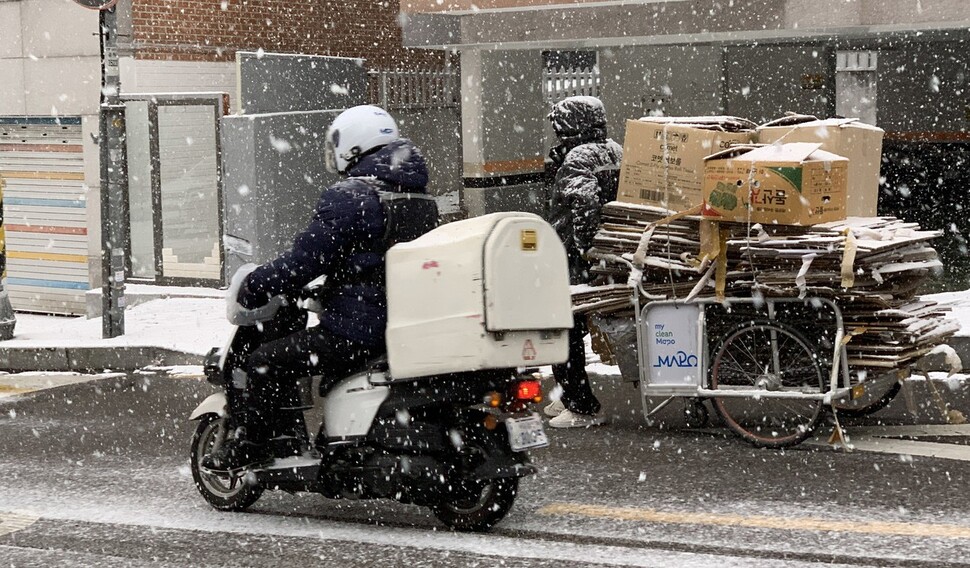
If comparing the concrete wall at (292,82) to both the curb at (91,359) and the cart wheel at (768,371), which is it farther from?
the cart wheel at (768,371)

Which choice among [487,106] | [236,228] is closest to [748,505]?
[236,228]

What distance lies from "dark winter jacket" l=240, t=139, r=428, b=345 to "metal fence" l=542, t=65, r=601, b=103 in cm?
1787

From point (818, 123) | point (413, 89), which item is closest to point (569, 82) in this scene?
point (413, 89)

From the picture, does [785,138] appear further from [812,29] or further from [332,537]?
[812,29]

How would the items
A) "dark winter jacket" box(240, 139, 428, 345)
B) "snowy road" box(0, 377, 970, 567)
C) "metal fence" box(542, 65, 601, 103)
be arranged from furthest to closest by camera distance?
1. "metal fence" box(542, 65, 601, 103)
2. "dark winter jacket" box(240, 139, 428, 345)
3. "snowy road" box(0, 377, 970, 567)

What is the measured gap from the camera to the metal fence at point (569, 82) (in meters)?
24.4

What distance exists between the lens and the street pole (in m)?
12.9

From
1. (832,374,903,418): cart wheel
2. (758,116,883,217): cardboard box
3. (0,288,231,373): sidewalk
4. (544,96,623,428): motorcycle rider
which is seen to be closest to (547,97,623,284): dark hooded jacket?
(544,96,623,428): motorcycle rider

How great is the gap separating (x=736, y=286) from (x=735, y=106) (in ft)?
67.2

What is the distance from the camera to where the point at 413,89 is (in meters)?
20.7

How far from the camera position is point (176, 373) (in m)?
11.9

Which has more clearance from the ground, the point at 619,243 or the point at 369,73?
the point at 369,73

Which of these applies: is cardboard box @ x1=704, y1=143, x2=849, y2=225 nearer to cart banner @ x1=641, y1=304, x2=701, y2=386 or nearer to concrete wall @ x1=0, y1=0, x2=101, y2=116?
cart banner @ x1=641, y1=304, x2=701, y2=386

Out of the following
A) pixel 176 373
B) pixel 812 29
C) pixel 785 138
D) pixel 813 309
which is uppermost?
pixel 812 29
